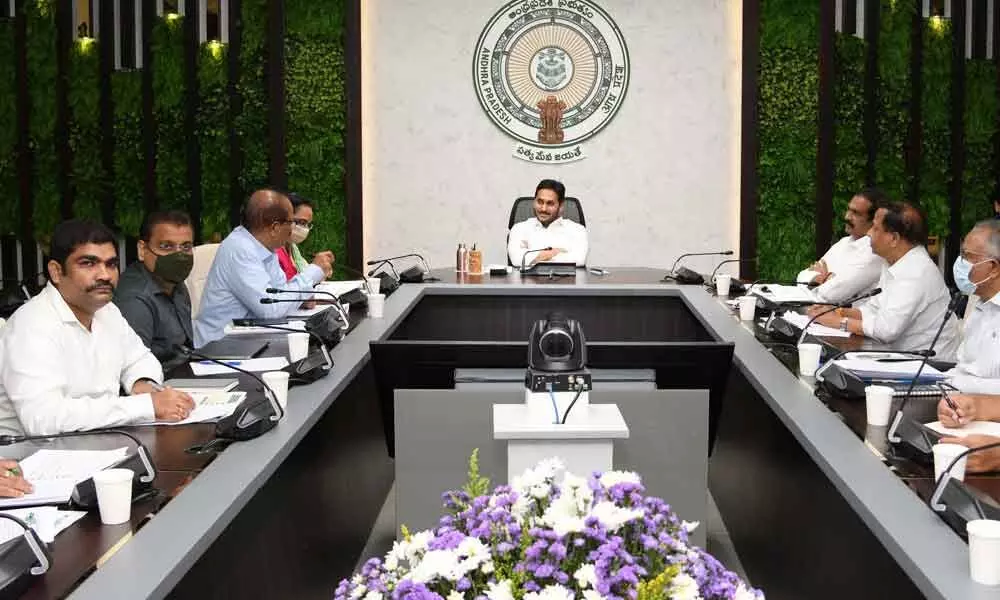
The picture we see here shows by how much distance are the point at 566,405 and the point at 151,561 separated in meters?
1.35

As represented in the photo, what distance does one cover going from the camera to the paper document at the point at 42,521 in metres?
1.96

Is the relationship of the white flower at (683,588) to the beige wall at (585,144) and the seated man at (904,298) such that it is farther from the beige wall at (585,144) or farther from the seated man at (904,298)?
the beige wall at (585,144)

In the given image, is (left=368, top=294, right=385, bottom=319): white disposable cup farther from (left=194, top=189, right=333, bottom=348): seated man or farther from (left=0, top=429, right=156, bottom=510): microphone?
(left=0, top=429, right=156, bottom=510): microphone

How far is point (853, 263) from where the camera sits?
5.86 m

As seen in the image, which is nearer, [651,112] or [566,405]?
[566,405]

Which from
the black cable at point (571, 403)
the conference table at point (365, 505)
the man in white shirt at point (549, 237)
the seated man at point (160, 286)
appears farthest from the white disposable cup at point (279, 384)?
the man in white shirt at point (549, 237)

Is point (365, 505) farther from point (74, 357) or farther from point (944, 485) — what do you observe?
point (944, 485)

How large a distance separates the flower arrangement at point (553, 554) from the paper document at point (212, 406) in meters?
1.67

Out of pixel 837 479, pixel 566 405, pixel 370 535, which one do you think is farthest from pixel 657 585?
pixel 370 535

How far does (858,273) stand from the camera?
5.54 m

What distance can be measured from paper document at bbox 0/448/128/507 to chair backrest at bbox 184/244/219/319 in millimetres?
2909

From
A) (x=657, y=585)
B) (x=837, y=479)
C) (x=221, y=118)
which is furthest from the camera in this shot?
(x=221, y=118)

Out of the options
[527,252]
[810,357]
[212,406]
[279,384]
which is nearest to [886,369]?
[810,357]

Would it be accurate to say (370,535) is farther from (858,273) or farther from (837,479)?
(858,273)
